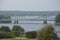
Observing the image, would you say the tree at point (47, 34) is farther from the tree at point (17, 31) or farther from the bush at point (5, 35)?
the bush at point (5, 35)

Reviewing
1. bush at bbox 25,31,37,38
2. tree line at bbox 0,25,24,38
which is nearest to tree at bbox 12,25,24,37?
tree line at bbox 0,25,24,38

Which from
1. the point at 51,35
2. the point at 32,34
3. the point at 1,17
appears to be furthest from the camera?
the point at 1,17

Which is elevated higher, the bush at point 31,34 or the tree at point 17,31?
the tree at point 17,31

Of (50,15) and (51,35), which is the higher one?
(50,15)

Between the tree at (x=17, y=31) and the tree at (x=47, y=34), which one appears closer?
the tree at (x=47, y=34)

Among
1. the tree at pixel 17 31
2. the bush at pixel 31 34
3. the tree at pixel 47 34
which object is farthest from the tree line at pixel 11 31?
the tree at pixel 47 34

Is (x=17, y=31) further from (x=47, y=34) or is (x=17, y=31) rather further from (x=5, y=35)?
(x=47, y=34)

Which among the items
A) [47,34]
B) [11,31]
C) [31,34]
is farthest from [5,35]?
[47,34]
